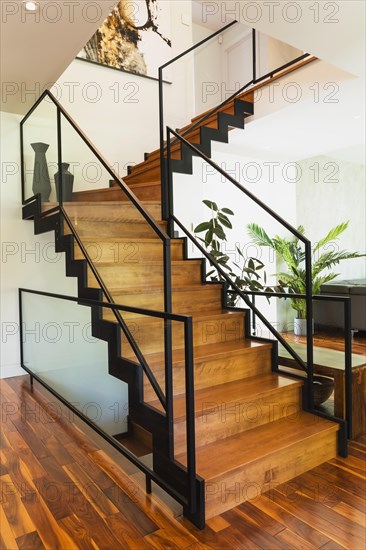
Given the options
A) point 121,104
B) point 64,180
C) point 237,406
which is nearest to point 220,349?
point 237,406

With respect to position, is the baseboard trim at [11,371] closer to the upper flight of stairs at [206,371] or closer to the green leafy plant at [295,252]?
the upper flight of stairs at [206,371]

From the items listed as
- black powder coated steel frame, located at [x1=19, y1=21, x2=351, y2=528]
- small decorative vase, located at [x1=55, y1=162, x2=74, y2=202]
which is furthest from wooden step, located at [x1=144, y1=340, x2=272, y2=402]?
small decorative vase, located at [x1=55, y1=162, x2=74, y2=202]

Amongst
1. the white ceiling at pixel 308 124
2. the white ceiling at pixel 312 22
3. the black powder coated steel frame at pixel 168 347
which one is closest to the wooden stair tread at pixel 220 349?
the black powder coated steel frame at pixel 168 347

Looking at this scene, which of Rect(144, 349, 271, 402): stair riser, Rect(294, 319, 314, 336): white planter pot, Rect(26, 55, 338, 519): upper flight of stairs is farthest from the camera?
Rect(294, 319, 314, 336): white planter pot

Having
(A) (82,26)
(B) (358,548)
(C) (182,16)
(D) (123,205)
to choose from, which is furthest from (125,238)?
(C) (182,16)

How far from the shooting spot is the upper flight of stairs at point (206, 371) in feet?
6.50

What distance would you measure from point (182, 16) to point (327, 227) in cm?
404

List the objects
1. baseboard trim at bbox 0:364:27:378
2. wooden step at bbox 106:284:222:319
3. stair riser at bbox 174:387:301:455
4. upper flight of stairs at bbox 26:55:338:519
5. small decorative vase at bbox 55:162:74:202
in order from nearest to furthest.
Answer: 1. upper flight of stairs at bbox 26:55:338:519
2. stair riser at bbox 174:387:301:455
3. wooden step at bbox 106:284:222:319
4. small decorative vase at bbox 55:162:74:202
5. baseboard trim at bbox 0:364:27:378

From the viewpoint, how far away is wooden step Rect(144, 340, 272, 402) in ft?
7.98

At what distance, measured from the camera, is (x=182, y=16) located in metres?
5.72

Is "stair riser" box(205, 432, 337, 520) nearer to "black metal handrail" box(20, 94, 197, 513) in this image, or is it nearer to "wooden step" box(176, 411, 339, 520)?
"wooden step" box(176, 411, 339, 520)

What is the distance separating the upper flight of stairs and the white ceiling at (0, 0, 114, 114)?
1.07 m

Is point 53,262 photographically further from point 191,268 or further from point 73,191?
point 191,268

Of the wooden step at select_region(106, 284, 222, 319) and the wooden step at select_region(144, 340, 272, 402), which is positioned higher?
the wooden step at select_region(106, 284, 222, 319)
